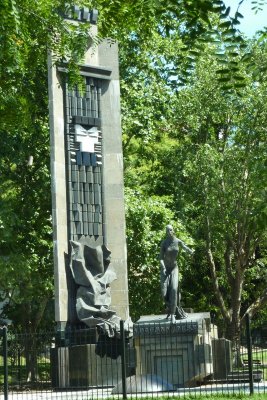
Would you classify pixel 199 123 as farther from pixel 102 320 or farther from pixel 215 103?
pixel 102 320

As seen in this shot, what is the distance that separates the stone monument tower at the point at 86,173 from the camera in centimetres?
2430

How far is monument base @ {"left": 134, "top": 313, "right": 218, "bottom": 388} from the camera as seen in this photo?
70.9 ft

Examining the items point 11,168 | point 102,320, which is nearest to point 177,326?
point 102,320

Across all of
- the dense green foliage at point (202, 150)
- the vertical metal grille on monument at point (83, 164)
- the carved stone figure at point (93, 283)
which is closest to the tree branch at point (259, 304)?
the dense green foliage at point (202, 150)

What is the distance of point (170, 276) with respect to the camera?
23438mm

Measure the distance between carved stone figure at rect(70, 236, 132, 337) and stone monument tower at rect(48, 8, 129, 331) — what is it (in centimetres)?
18

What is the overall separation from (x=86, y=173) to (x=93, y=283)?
2992 millimetres

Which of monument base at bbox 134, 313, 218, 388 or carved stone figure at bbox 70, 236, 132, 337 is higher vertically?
carved stone figure at bbox 70, 236, 132, 337

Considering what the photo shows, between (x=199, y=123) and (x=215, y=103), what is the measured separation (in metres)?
1.17

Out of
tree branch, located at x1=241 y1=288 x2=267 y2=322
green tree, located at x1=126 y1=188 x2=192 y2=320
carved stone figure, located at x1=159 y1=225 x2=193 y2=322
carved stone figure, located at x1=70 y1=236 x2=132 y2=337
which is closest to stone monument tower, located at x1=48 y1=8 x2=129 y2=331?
carved stone figure, located at x1=70 y1=236 x2=132 y2=337

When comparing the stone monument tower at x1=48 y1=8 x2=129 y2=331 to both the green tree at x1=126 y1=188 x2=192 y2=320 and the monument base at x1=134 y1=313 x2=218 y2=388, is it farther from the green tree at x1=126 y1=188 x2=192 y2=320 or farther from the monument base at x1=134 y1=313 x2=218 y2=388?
the green tree at x1=126 y1=188 x2=192 y2=320

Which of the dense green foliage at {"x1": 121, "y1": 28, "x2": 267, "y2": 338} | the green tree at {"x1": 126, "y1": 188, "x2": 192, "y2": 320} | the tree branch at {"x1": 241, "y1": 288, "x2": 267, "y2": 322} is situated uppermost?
the dense green foliage at {"x1": 121, "y1": 28, "x2": 267, "y2": 338}

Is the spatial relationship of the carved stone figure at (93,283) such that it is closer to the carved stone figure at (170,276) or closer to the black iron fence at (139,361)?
the black iron fence at (139,361)

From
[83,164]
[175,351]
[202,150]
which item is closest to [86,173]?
[83,164]
